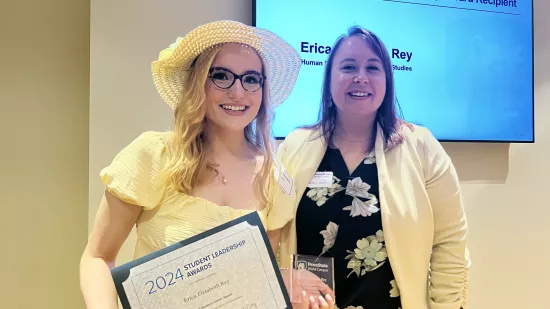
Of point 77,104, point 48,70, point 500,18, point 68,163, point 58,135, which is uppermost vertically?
point 500,18

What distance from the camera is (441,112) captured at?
91.0 inches

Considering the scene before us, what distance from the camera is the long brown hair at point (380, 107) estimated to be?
1.41 metres

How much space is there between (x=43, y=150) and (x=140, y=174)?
124 centimetres

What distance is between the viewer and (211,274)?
94 centimetres

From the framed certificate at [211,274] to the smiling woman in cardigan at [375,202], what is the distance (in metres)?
0.38

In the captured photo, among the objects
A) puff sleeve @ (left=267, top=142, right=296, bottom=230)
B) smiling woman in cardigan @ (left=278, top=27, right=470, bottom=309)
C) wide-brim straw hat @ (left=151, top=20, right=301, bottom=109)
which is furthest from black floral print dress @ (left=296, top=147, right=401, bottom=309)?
wide-brim straw hat @ (left=151, top=20, right=301, bottom=109)

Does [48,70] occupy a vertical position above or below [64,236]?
above

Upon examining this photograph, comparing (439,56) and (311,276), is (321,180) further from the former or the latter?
(439,56)

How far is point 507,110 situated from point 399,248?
1.52 metres

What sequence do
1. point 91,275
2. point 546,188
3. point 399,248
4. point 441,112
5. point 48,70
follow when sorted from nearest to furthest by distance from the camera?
point 91,275 → point 399,248 → point 48,70 → point 441,112 → point 546,188

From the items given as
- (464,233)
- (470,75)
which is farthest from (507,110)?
(464,233)

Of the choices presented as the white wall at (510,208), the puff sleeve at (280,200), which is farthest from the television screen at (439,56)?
the puff sleeve at (280,200)

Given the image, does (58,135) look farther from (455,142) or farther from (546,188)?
(546,188)

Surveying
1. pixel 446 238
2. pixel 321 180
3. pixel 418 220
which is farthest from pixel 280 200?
pixel 446 238
